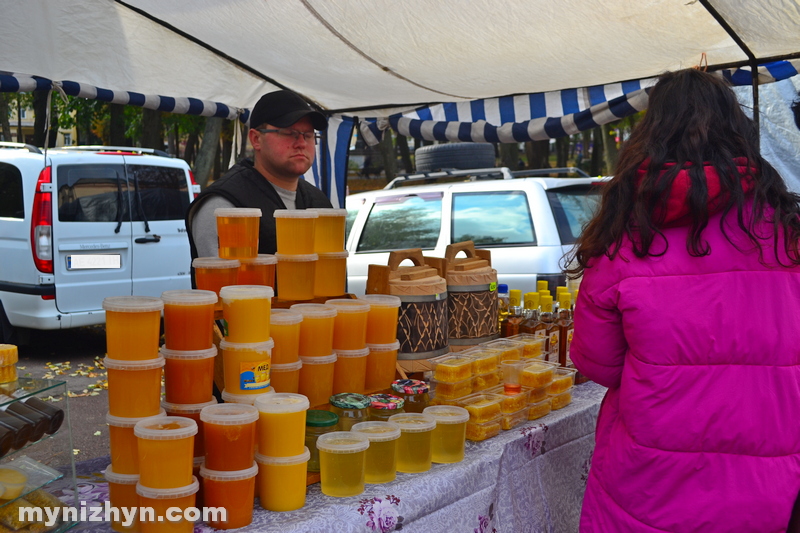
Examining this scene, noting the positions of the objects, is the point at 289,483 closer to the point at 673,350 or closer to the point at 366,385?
the point at 366,385

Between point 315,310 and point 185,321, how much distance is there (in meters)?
0.52

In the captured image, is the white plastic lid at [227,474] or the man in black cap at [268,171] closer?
the white plastic lid at [227,474]

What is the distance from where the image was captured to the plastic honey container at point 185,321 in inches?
77.7

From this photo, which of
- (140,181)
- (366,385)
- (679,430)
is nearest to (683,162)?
(679,430)

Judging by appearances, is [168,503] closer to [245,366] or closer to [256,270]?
[245,366]

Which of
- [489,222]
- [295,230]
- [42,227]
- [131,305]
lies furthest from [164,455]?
[42,227]

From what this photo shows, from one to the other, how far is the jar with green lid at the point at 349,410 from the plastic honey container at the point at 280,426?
32 centimetres

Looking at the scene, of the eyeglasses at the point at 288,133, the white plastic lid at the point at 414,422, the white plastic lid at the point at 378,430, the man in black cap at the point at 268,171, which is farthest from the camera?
the eyeglasses at the point at 288,133

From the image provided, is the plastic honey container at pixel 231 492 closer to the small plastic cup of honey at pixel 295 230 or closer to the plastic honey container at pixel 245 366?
the plastic honey container at pixel 245 366

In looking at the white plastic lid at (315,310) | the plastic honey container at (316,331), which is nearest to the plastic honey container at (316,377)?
the plastic honey container at (316,331)

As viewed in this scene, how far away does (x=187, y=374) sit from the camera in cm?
201

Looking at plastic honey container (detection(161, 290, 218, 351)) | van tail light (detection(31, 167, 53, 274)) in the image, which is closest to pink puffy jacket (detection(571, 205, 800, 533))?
plastic honey container (detection(161, 290, 218, 351))

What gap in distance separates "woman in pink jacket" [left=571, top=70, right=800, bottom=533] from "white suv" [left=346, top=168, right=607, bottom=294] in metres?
3.60

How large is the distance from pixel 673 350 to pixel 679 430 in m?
0.23
